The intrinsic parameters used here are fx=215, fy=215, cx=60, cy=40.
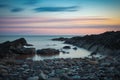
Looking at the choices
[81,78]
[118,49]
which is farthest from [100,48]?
[81,78]

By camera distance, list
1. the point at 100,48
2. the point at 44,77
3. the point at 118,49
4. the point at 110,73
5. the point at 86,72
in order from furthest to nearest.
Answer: the point at 100,48 < the point at 118,49 < the point at 86,72 < the point at 110,73 < the point at 44,77

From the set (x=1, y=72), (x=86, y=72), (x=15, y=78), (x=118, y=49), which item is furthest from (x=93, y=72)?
(x=118, y=49)

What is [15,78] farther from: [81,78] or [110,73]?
[110,73]

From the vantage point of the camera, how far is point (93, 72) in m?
13.5

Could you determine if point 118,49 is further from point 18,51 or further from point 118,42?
point 18,51

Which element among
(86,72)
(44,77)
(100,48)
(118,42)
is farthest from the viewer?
(100,48)

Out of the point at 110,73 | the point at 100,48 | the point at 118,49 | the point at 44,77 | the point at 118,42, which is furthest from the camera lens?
the point at 100,48

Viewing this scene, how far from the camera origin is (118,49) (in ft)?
82.1

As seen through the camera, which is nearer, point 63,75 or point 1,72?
point 63,75

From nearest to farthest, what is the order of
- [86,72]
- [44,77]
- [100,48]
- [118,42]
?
[44,77]
[86,72]
[118,42]
[100,48]

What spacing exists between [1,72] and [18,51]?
1629 cm

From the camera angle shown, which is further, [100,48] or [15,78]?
[100,48]

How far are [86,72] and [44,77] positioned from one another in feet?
10.2

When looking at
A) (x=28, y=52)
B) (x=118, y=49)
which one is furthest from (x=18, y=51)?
(x=118, y=49)
